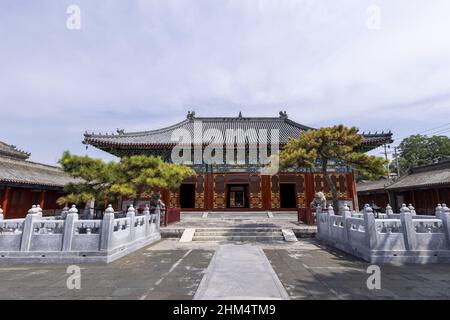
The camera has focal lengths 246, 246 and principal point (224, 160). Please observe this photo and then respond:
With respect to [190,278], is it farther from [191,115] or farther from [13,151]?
[13,151]

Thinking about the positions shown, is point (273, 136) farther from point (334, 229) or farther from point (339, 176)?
point (334, 229)

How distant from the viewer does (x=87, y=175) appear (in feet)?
32.7

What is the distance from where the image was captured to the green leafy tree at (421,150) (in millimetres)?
39500

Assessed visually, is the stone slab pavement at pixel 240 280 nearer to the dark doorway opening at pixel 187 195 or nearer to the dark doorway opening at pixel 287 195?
the dark doorway opening at pixel 187 195

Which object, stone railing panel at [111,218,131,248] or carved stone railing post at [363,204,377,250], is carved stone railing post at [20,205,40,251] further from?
carved stone railing post at [363,204,377,250]

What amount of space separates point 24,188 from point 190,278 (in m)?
16.3

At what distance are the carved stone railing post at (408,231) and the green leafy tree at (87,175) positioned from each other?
10043 millimetres

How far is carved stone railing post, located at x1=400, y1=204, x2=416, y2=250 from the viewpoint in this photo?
6681mm

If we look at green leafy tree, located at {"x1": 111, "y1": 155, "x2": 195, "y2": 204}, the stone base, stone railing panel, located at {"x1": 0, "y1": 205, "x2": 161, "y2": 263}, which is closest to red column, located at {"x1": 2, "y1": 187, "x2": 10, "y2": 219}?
green leafy tree, located at {"x1": 111, "y1": 155, "x2": 195, "y2": 204}

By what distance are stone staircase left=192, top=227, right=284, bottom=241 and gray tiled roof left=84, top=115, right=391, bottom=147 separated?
8.62 meters

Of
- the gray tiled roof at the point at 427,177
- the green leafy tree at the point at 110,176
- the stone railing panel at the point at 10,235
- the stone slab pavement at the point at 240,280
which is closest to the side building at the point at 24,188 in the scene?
the green leafy tree at the point at 110,176
